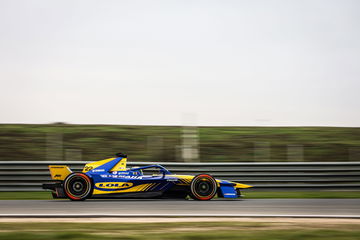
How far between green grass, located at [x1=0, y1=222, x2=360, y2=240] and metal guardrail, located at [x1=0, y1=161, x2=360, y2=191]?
6.84 meters

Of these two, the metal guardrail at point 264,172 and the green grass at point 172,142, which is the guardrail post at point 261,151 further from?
the metal guardrail at point 264,172

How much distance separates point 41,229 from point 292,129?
17.5 metres

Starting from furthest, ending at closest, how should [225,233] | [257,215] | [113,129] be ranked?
1. [113,129]
2. [257,215]
3. [225,233]

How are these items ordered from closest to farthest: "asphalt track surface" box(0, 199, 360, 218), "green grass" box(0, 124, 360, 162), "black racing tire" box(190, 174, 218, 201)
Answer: "asphalt track surface" box(0, 199, 360, 218) < "black racing tire" box(190, 174, 218, 201) < "green grass" box(0, 124, 360, 162)

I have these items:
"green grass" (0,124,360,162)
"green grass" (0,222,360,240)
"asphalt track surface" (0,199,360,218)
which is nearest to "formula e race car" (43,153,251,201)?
"asphalt track surface" (0,199,360,218)

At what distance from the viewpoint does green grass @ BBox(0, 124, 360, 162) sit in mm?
18531

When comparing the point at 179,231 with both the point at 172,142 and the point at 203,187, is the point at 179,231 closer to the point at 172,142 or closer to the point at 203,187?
the point at 203,187

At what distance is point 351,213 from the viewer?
897cm

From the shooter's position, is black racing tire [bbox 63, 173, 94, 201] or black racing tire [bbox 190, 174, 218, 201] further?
black racing tire [bbox 190, 174, 218, 201]

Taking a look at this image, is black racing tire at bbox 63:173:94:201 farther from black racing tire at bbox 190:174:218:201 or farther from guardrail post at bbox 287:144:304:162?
guardrail post at bbox 287:144:304:162

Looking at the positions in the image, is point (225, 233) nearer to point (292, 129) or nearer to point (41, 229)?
point (41, 229)

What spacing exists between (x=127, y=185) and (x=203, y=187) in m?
1.88

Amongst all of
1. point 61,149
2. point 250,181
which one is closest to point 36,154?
point 61,149

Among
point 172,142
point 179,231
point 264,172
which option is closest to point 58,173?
point 179,231
